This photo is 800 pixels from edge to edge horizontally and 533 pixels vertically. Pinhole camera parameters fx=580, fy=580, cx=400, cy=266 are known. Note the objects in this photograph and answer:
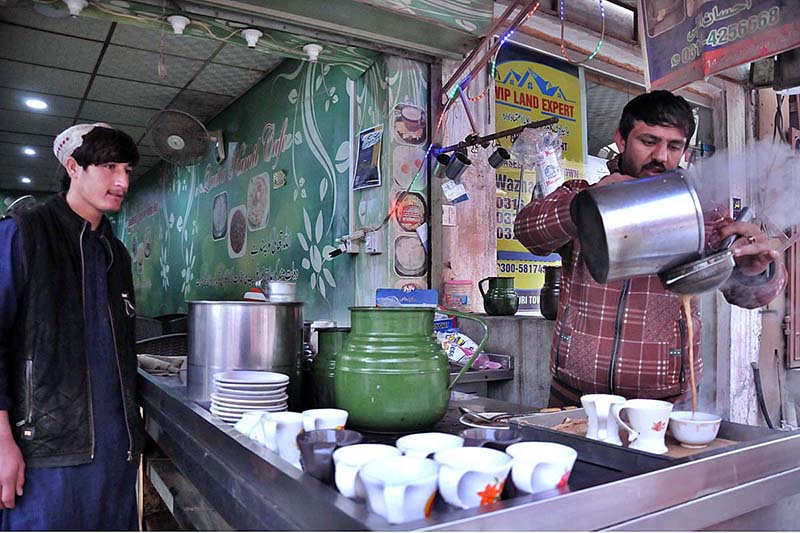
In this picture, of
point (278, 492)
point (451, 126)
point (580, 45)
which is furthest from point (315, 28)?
point (278, 492)

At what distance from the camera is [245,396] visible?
130 centimetres

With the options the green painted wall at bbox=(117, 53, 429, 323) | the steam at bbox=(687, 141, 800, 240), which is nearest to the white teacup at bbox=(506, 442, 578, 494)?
the steam at bbox=(687, 141, 800, 240)

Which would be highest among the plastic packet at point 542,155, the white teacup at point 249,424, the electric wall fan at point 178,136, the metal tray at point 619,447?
the electric wall fan at point 178,136

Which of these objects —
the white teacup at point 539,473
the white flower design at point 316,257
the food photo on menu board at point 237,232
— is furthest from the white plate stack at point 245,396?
the food photo on menu board at point 237,232

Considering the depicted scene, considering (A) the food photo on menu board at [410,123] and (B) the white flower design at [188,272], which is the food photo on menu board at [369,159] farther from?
(B) the white flower design at [188,272]

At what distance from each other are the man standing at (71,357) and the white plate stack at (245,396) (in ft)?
2.39

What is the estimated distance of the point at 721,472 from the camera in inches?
37.8

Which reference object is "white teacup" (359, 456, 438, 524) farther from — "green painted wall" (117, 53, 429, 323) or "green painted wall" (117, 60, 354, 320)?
"green painted wall" (117, 60, 354, 320)

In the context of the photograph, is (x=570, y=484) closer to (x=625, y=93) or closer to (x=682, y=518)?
(x=682, y=518)

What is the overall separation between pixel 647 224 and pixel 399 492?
0.65 metres

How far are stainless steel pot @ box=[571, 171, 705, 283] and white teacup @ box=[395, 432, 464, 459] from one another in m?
0.42

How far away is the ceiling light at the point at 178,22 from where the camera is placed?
10.4 ft

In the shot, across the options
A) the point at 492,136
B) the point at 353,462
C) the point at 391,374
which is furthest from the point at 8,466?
the point at 492,136

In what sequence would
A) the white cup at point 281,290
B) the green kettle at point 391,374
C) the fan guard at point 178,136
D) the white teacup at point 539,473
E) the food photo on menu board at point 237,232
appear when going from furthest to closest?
the food photo on menu board at point 237,232 < the fan guard at point 178,136 < the white cup at point 281,290 < the green kettle at point 391,374 < the white teacup at point 539,473
